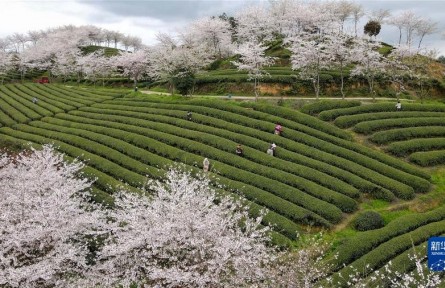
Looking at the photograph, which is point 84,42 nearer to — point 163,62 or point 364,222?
point 163,62

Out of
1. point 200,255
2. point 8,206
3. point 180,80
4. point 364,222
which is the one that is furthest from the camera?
point 180,80

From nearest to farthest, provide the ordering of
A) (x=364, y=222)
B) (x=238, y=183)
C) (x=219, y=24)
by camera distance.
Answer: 1. (x=364, y=222)
2. (x=238, y=183)
3. (x=219, y=24)

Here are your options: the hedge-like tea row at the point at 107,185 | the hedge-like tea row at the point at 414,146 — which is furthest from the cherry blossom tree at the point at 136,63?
the hedge-like tea row at the point at 414,146

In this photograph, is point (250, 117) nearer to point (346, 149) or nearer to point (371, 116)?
point (346, 149)

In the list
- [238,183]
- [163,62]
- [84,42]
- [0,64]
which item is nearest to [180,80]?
[163,62]

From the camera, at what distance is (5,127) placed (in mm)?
54188

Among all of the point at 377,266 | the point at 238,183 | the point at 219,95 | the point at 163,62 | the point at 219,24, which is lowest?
the point at 377,266

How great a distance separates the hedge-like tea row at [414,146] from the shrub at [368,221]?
11.2 metres

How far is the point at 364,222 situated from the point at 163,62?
44.8 meters

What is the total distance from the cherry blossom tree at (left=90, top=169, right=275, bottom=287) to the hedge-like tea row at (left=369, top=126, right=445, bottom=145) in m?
23.4

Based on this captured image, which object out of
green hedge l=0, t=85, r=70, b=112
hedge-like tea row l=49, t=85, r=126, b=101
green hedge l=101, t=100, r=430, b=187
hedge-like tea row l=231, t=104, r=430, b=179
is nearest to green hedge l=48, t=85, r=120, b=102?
hedge-like tea row l=49, t=85, r=126, b=101

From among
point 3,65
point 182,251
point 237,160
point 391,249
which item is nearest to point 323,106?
point 237,160

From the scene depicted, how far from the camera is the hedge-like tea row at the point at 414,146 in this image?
3819 centimetres

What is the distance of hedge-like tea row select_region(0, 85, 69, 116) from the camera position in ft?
201
